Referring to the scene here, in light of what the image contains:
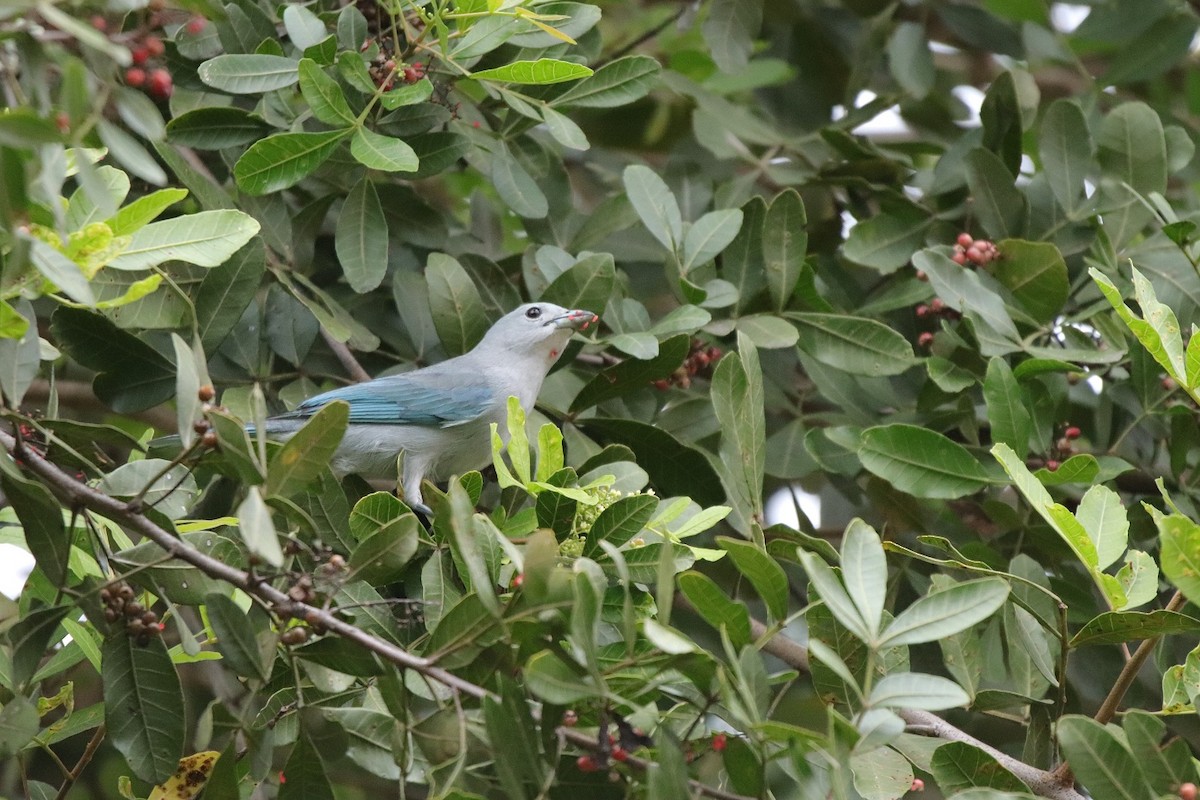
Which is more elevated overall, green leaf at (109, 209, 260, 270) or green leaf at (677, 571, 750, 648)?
green leaf at (109, 209, 260, 270)

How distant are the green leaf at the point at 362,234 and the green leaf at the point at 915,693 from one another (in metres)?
2.21

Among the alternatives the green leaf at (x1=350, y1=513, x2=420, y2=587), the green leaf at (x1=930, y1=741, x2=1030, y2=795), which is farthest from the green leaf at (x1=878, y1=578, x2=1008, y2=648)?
the green leaf at (x1=350, y1=513, x2=420, y2=587)

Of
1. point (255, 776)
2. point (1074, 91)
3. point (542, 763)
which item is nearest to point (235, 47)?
point (255, 776)

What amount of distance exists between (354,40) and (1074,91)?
4716mm

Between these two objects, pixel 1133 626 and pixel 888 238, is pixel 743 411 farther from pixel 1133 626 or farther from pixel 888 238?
pixel 888 238

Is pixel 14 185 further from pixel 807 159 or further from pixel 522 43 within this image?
pixel 807 159

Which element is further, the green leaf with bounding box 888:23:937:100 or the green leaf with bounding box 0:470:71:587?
the green leaf with bounding box 888:23:937:100

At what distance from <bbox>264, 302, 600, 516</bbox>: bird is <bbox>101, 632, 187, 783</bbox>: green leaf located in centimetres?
146

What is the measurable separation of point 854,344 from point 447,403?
1.58 m

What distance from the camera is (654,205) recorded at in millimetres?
4039

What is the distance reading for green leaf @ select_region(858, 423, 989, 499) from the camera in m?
3.39

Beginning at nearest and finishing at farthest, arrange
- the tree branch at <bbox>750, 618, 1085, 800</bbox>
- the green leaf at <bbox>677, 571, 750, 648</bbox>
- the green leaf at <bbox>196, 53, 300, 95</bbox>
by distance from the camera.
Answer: the green leaf at <bbox>677, 571, 750, 648</bbox>
the tree branch at <bbox>750, 618, 1085, 800</bbox>
the green leaf at <bbox>196, 53, 300, 95</bbox>

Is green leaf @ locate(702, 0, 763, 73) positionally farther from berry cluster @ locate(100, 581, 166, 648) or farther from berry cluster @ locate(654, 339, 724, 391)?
berry cluster @ locate(100, 581, 166, 648)

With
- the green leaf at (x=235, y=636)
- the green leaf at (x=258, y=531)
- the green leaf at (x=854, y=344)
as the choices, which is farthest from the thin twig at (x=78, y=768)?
the green leaf at (x=854, y=344)
